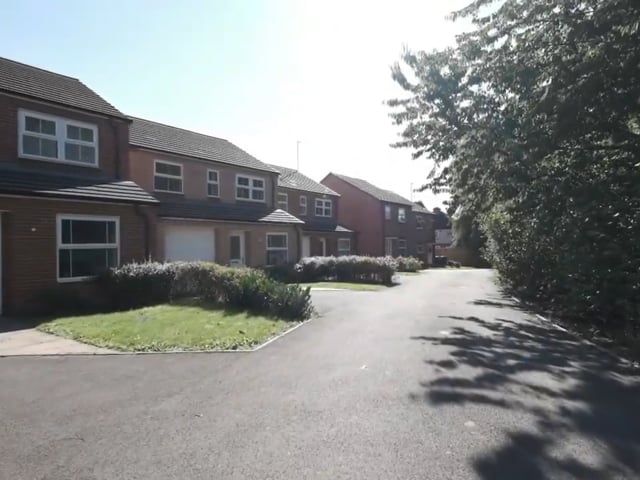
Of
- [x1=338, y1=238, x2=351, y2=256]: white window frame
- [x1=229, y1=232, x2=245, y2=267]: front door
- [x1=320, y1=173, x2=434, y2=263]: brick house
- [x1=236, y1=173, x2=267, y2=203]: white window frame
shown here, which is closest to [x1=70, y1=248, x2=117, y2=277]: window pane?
[x1=229, y1=232, x2=245, y2=267]: front door

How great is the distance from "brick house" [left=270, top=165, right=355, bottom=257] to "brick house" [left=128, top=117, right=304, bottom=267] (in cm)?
522

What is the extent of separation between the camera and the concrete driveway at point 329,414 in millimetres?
4250

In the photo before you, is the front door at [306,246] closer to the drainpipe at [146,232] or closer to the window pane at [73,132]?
the drainpipe at [146,232]

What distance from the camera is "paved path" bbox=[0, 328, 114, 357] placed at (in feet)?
29.5

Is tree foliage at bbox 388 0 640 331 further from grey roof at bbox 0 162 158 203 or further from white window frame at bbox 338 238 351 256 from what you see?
white window frame at bbox 338 238 351 256

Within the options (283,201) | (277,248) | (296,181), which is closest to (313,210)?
(296,181)

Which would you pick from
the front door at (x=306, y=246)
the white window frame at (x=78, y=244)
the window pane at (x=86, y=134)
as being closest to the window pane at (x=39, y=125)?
the window pane at (x=86, y=134)

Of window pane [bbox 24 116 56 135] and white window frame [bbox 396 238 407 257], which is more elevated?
window pane [bbox 24 116 56 135]

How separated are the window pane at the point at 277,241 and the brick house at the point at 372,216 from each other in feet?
58.3

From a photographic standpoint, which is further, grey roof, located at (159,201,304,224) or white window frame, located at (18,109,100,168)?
grey roof, located at (159,201,304,224)

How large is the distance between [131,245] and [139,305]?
9.38 ft

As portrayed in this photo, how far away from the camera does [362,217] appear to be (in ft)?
152

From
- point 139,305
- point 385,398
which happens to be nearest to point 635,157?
point 385,398

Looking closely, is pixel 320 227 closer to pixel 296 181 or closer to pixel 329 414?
pixel 296 181
